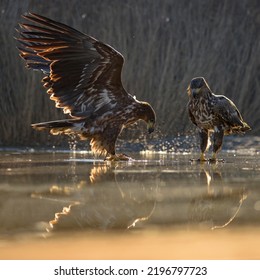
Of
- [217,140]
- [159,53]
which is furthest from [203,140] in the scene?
[159,53]

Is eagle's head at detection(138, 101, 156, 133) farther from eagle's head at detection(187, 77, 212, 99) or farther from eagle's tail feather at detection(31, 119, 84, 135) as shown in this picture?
eagle's tail feather at detection(31, 119, 84, 135)

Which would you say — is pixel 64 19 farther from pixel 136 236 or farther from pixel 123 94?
pixel 136 236

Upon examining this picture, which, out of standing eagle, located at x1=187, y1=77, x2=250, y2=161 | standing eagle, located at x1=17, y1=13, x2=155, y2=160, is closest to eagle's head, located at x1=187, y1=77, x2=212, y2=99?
standing eagle, located at x1=187, y1=77, x2=250, y2=161

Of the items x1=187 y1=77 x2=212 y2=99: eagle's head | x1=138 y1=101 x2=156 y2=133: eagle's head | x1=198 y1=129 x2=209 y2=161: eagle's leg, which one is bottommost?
x1=198 y1=129 x2=209 y2=161: eagle's leg

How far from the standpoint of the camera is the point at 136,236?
3684mm

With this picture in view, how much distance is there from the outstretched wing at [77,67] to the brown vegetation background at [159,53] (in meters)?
3.56

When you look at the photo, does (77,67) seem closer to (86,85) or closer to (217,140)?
(86,85)

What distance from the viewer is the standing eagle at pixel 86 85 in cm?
834

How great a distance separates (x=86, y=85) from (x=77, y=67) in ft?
1.12

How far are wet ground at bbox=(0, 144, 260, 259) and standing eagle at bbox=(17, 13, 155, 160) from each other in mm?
1470

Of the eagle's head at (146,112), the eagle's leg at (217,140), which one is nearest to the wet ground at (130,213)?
the eagle's leg at (217,140)

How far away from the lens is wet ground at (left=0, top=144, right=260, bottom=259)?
3.39 meters

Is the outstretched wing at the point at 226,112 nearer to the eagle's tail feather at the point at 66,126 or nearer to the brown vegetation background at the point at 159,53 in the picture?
the eagle's tail feather at the point at 66,126
